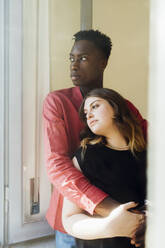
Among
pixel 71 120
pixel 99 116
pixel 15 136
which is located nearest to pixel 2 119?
pixel 15 136

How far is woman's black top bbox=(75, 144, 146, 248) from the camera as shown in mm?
763

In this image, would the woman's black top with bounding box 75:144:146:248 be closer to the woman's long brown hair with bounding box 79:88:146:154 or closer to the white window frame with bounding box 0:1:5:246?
the woman's long brown hair with bounding box 79:88:146:154

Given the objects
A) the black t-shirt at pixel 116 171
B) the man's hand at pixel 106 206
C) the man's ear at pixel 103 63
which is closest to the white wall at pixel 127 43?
the man's ear at pixel 103 63

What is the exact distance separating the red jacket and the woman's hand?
0.18 feet

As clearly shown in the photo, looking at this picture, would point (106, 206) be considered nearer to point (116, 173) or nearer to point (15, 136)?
point (116, 173)

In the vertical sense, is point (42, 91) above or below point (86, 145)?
above

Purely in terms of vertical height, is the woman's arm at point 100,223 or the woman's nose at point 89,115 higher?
the woman's nose at point 89,115

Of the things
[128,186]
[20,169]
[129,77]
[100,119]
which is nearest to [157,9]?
[129,77]

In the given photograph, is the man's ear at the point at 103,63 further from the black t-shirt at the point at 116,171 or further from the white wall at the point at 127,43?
the black t-shirt at the point at 116,171

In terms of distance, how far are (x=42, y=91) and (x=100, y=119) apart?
0.27 m

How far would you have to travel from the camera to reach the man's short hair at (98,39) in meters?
0.86

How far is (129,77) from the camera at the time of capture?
827mm

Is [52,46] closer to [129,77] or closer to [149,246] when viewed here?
[129,77]

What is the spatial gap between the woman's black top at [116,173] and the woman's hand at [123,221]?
0.05ft
